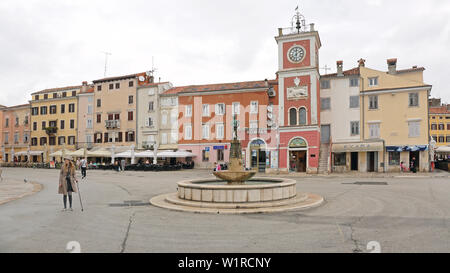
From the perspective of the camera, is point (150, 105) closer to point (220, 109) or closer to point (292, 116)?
point (220, 109)

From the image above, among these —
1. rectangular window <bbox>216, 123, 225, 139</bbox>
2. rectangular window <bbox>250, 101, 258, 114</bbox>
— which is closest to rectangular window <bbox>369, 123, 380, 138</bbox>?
rectangular window <bbox>250, 101, 258, 114</bbox>

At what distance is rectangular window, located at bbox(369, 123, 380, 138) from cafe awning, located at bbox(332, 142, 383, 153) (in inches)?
48.2

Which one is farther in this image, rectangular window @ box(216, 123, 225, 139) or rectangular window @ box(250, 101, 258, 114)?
rectangular window @ box(216, 123, 225, 139)

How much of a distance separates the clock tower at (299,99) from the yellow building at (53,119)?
34.9m

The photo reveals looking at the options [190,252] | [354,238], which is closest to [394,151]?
[354,238]

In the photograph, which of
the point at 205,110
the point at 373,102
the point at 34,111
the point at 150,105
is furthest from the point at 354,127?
the point at 34,111

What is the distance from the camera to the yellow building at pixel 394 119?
3183 cm

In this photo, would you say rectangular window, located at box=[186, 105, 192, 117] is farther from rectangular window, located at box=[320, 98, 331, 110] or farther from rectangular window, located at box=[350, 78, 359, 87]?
rectangular window, located at box=[350, 78, 359, 87]

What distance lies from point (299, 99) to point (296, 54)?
4858 mm

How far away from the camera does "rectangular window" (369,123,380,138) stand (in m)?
33.5

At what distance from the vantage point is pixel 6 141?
58844 millimetres

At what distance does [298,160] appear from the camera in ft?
114
